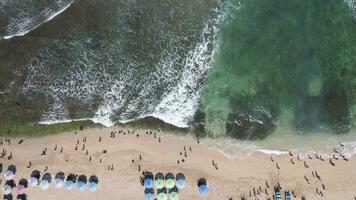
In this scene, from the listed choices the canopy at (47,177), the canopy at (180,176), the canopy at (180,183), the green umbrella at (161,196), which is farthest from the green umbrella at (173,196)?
the canopy at (47,177)

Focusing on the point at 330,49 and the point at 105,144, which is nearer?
the point at 105,144

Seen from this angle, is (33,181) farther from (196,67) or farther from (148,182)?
(196,67)

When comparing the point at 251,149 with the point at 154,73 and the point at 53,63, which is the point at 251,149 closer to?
the point at 154,73

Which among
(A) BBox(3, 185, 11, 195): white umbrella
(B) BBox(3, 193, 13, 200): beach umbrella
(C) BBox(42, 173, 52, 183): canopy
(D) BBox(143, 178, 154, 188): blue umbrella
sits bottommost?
(B) BBox(3, 193, 13, 200): beach umbrella

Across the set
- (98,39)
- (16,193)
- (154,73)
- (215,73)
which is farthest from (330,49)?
(16,193)

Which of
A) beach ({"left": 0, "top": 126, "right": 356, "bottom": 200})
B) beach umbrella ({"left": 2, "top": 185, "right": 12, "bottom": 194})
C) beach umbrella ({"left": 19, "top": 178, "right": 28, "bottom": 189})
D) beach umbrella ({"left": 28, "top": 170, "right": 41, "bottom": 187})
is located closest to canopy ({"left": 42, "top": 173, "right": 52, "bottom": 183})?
beach ({"left": 0, "top": 126, "right": 356, "bottom": 200})

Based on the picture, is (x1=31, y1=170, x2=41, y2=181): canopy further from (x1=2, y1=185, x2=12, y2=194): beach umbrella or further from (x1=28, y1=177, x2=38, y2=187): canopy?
(x1=2, y1=185, x2=12, y2=194): beach umbrella
